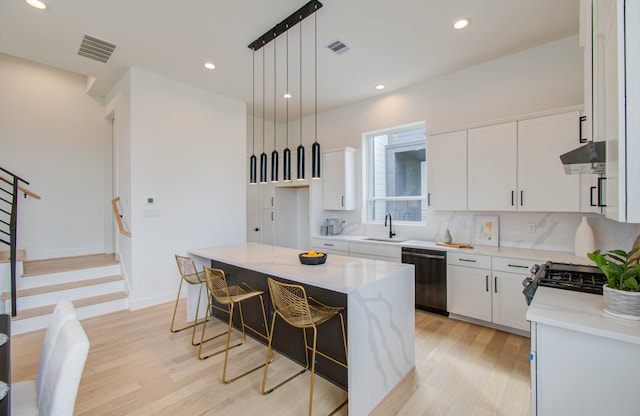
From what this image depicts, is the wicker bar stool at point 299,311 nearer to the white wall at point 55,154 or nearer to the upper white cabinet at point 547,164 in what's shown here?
the upper white cabinet at point 547,164

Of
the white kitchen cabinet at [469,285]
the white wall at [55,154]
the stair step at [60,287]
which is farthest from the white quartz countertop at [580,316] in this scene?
the white wall at [55,154]

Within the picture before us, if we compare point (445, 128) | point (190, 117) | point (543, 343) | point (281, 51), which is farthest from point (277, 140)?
point (543, 343)

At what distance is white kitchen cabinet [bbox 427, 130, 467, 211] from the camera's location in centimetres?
366

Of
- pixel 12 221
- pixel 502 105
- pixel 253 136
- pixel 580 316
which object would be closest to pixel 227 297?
pixel 580 316

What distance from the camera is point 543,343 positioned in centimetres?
135

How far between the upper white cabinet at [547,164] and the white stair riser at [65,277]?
5.52 m

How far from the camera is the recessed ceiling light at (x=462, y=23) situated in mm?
2834

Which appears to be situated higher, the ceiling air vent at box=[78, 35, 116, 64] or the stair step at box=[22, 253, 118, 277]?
the ceiling air vent at box=[78, 35, 116, 64]

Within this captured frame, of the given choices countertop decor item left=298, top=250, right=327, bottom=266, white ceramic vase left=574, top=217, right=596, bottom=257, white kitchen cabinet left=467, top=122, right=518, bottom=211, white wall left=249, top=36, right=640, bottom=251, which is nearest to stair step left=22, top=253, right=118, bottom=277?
countertop decor item left=298, top=250, right=327, bottom=266

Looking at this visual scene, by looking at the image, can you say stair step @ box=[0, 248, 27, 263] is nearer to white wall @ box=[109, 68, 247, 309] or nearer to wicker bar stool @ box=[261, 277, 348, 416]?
white wall @ box=[109, 68, 247, 309]

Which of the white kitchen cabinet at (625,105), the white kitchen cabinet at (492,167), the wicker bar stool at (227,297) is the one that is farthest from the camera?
the white kitchen cabinet at (492,167)

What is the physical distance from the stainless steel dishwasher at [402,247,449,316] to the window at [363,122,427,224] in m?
0.84

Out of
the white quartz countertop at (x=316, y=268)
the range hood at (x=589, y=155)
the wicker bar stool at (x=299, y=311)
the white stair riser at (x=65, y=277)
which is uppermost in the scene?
the range hood at (x=589, y=155)

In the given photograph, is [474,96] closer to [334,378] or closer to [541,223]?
[541,223]
